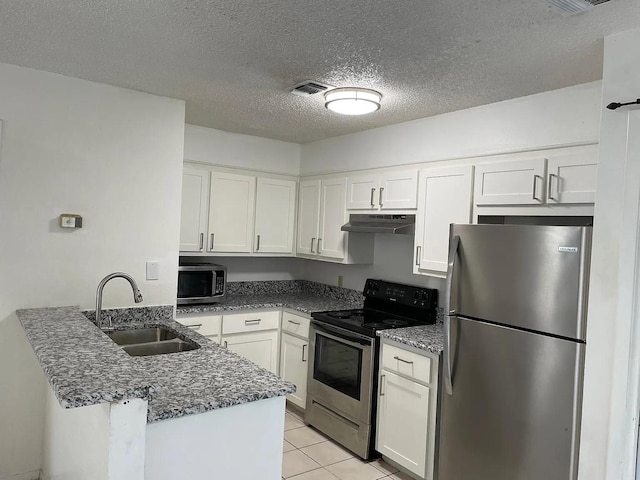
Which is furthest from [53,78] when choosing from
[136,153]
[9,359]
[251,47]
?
[9,359]

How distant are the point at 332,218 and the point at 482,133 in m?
1.50

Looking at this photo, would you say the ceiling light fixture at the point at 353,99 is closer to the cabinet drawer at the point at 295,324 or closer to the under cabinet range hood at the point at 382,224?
the under cabinet range hood at the point at 382,224

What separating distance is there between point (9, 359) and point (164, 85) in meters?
1.75

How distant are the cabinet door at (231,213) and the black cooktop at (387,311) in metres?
1.00

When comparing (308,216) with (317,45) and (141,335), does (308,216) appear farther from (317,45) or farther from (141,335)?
(317,45)

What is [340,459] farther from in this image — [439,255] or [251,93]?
[251,93]

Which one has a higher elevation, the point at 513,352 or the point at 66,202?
the point at 66,202

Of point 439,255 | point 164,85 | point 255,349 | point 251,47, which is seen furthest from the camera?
point 255,349

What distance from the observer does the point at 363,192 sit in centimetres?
366

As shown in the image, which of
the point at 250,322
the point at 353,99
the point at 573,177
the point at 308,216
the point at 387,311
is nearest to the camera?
the point at 573,177

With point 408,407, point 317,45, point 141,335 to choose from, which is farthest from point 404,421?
point 317,45

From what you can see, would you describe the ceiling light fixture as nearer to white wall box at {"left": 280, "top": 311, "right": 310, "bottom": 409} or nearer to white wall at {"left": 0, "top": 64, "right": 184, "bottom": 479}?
white wall at {"left": 0, "top": 64, "right": 184, "bottom": 479}

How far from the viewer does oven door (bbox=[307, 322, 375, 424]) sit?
3.17m

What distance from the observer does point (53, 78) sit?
2.62m
